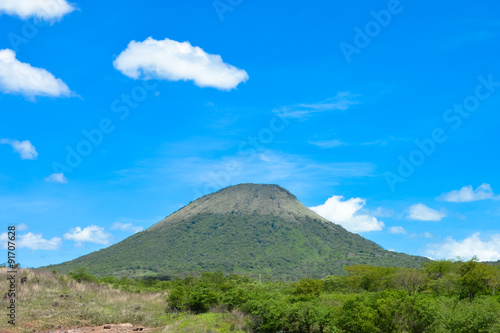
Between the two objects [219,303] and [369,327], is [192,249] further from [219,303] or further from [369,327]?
[369,327]

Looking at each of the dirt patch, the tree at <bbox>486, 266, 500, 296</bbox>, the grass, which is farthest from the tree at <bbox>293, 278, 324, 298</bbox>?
the dirt patch

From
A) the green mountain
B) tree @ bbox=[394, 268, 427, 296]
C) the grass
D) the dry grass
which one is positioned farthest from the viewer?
the green mountain

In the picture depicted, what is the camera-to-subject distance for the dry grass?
2377 cm

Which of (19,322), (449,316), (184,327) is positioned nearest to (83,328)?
(19,322)

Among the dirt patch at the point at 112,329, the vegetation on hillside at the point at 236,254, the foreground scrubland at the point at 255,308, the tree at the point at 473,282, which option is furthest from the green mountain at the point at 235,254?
the dirt patch at the point at 112,329

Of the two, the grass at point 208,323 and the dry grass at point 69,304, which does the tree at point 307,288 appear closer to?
the dry grass at point 69,304

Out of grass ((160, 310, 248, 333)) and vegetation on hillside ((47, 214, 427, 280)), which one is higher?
vegetation on hillside ((47, 214, 427, 280))

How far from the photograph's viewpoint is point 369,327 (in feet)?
58.7

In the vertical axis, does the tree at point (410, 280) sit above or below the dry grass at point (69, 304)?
below

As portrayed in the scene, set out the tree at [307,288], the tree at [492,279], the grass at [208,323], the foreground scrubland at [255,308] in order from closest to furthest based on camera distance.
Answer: the foreground scrubland at [255,308] → the grass at [208,323] → the tree at [492,279] → the tree at [307,288]

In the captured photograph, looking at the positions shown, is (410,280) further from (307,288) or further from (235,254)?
(235,254)

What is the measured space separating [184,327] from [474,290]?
3338 centimetres

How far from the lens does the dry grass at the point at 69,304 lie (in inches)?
936

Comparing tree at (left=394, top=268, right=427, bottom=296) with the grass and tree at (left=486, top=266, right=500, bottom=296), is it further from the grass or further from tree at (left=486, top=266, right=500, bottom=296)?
the grass
